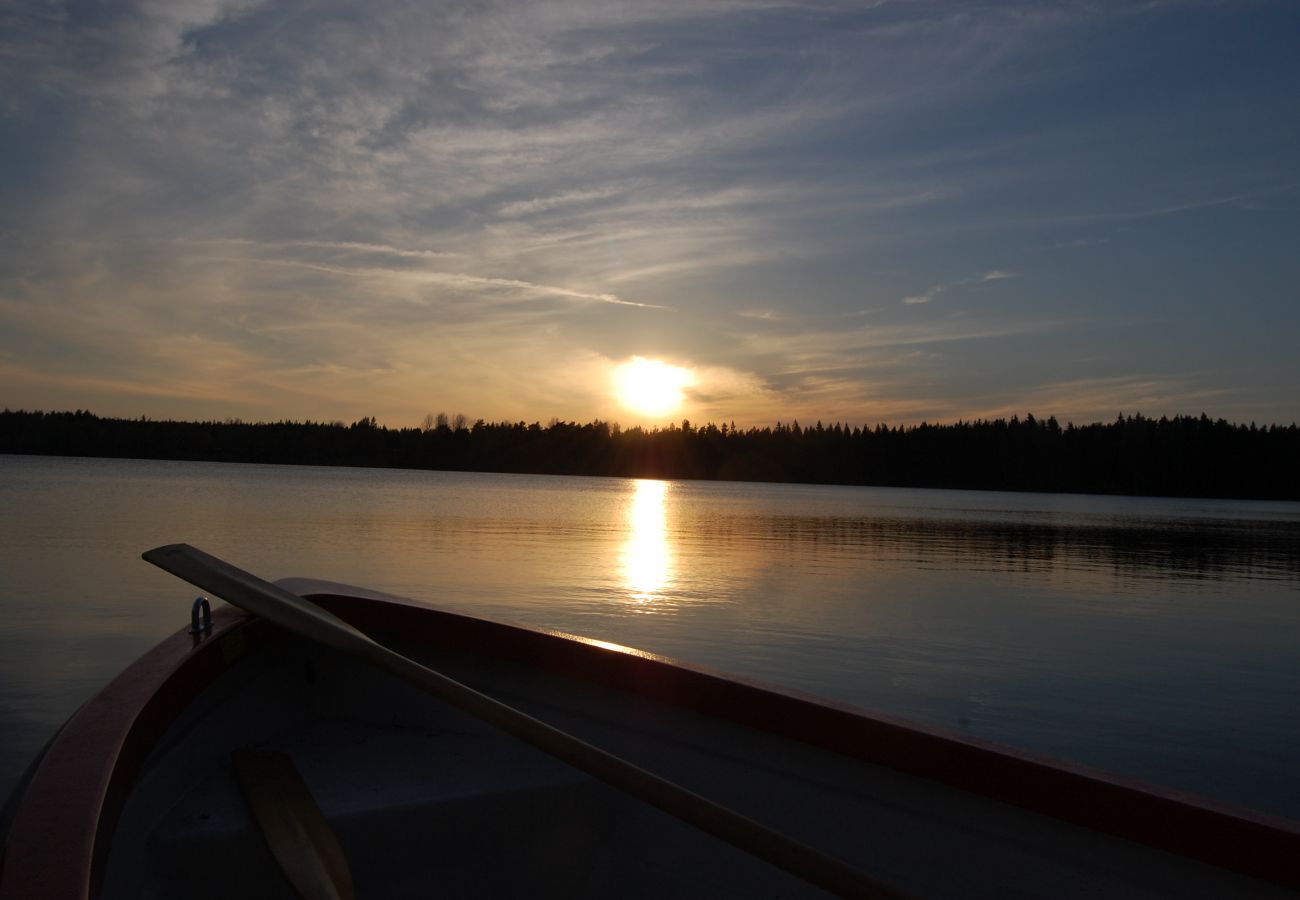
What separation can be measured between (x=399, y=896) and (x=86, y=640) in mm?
8731

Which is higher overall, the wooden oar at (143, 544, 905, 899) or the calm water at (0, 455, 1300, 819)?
the wooden oar at (143, 544, 905, 899)

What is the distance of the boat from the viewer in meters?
2.08

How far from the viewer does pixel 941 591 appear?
16.2 m

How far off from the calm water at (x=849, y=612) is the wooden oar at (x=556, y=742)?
365 centimetres

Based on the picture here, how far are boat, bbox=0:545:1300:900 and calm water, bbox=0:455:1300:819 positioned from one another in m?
3.38

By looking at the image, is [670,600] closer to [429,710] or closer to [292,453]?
[429,710]

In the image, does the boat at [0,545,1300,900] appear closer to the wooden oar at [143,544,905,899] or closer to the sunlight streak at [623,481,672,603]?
the wooden oar at [143,544,905,899]

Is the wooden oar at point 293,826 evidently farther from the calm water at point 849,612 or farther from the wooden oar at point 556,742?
the calm water at point 849,612

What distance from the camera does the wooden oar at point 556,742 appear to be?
172 cm

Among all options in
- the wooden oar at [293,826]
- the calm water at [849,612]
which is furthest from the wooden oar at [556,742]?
the calm water at [849,612]


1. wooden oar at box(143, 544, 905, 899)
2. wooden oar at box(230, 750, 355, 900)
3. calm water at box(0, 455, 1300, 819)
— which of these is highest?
wooden oar at box(143, 544, 905, 899)

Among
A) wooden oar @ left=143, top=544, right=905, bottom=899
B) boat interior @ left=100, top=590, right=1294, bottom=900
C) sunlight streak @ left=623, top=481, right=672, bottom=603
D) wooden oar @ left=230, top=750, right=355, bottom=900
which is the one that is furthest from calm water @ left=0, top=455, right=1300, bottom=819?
wooden oar @ left=143, top=544, right=905, bottom=899

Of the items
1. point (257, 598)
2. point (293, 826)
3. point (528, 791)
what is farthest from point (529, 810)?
point (257, 598)

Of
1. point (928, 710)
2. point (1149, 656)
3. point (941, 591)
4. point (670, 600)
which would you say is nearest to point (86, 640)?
point (670, 600)
